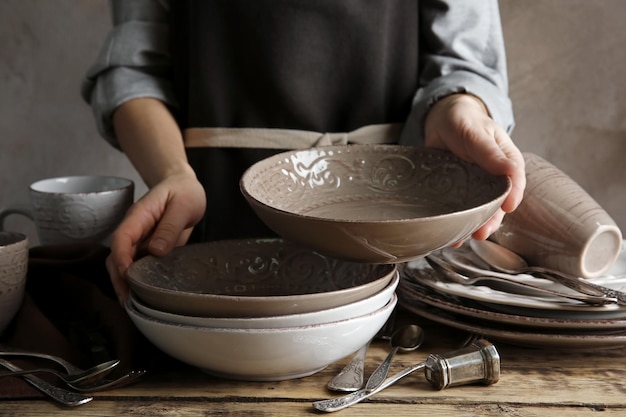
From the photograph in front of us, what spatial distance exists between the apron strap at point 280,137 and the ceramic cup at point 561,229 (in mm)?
308

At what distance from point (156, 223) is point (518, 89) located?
108 centimetres

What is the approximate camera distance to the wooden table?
0.56m

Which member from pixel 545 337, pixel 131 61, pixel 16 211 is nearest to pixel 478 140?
pixel 545 337

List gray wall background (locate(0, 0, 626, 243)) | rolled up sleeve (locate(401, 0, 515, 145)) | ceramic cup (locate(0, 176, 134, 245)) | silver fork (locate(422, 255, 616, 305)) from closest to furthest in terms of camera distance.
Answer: silver fork (locate(422, 255, 616, 305))
ceramic cup (locate(0, 176, 134, 245))
rolled up sleeve (locate(401, 0, 515, 145))
gray wall background (locate(0, 0, 626, 243))

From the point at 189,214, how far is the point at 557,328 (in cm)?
42

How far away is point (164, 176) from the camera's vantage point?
93 centimetres

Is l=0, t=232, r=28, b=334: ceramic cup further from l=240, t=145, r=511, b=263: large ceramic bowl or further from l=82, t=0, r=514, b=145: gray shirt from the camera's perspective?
l=82, t=0, r=514, b=145: gray shirt

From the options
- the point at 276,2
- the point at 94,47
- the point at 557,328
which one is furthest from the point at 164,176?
the point at 94,47

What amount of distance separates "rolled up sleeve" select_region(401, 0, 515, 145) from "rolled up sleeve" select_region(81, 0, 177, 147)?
0.39 meters

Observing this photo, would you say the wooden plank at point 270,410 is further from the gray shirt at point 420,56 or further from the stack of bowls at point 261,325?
the gray shirt at point 420,56

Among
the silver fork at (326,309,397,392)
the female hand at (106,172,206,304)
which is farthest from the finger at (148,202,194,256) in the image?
the silver fork at (326,309,397,392)

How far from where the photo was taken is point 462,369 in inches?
23.4

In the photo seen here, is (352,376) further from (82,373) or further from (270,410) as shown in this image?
(82,373)

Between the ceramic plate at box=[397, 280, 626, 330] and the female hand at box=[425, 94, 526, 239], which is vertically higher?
the female hand at box=[425, 94, 526, 239]
